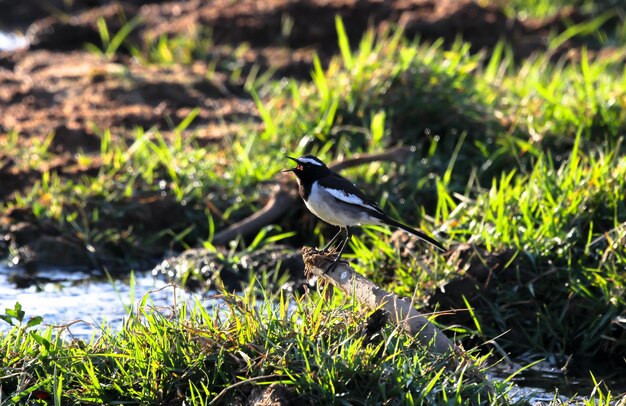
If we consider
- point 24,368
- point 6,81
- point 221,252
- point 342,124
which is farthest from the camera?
point 6,81

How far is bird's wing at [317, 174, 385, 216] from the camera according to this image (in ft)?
19.7

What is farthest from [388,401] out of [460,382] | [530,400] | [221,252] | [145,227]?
[145,227]

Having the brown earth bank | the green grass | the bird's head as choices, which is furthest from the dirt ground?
the green grass

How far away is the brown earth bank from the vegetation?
6.5 inches

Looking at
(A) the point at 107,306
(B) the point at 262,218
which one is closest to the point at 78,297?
(A) the point at 107,306

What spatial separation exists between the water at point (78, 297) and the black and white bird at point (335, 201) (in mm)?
1003

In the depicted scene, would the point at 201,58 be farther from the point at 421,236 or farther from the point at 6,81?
the point at 421,236

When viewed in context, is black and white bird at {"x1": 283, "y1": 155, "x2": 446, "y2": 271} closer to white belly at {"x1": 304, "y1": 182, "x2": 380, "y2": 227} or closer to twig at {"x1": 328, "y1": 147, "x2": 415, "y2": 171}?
white belly at {"x1": 304, "y1": 182, "x2": 380, "y2": 227}

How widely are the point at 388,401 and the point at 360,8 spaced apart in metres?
7.47

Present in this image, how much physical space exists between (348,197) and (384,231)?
2.66 ft

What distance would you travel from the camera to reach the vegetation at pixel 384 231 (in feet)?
15.8

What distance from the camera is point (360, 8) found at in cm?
1150

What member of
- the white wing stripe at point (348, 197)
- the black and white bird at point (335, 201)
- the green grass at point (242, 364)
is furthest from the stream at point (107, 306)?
the white wing stripe at point (348, 197)

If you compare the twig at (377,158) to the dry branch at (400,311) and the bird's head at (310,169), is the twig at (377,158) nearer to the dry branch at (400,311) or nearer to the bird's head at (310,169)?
the bird's head at (310,169)
